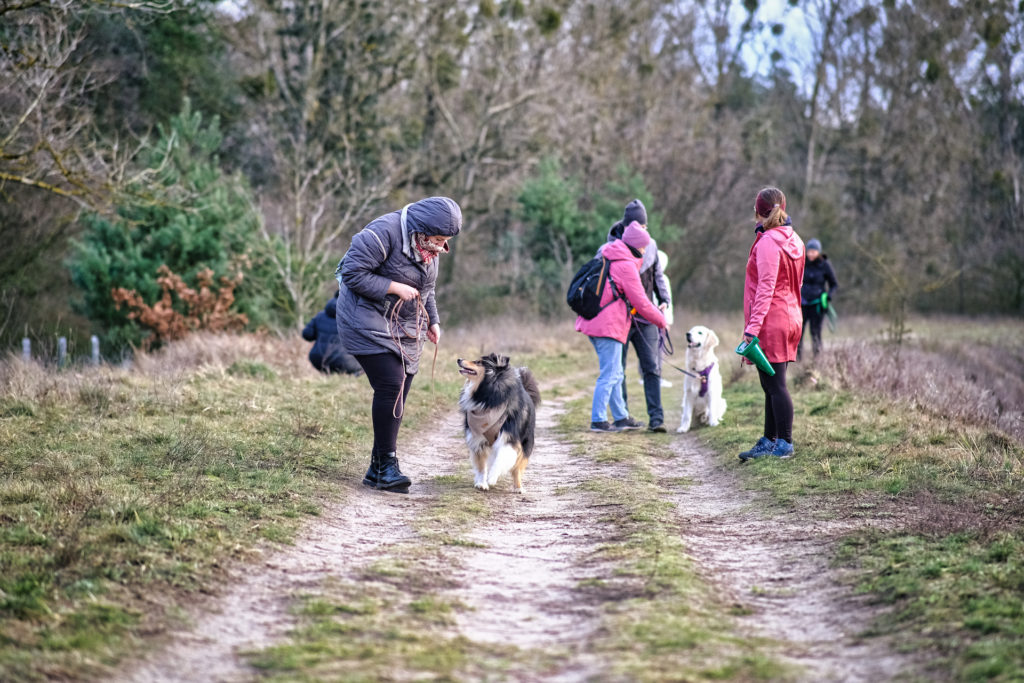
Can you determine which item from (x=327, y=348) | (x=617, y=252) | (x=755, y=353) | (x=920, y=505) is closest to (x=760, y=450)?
(x=755, y=353)

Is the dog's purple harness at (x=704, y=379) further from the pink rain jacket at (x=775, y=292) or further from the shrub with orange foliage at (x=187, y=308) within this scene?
the shrub with orange foliage at (x=187, y=308)

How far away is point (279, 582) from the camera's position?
5316mm

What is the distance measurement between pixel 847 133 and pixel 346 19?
22.8 metres

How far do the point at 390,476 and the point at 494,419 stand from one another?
0.88 m

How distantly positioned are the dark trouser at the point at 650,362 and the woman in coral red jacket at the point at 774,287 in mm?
2414

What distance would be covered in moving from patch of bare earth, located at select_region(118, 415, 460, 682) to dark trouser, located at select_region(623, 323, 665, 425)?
11.6ft

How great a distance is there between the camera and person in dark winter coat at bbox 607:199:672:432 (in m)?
11.0

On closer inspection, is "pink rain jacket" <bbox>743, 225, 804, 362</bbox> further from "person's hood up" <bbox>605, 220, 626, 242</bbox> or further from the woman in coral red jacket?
"person's hood up" <bbox>605, 220, 626, 242</bbox>

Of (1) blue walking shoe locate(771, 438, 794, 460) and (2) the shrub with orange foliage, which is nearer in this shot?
(1) blue walking shoe locate(771, 438, 794, 460)

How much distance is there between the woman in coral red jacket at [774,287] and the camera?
27.9 ft

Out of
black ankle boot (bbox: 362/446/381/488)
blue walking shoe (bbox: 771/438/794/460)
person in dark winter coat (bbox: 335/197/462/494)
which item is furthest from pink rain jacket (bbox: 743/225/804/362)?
black ankle boot (bbox: 362/446/381/488)

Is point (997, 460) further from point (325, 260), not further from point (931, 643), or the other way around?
Result: point (325, 260)

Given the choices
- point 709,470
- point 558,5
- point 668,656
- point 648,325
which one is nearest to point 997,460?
point 709,470

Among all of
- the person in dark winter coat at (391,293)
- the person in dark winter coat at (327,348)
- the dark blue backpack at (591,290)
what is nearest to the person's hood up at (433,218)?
the person in dark winter coat at (391,293)
